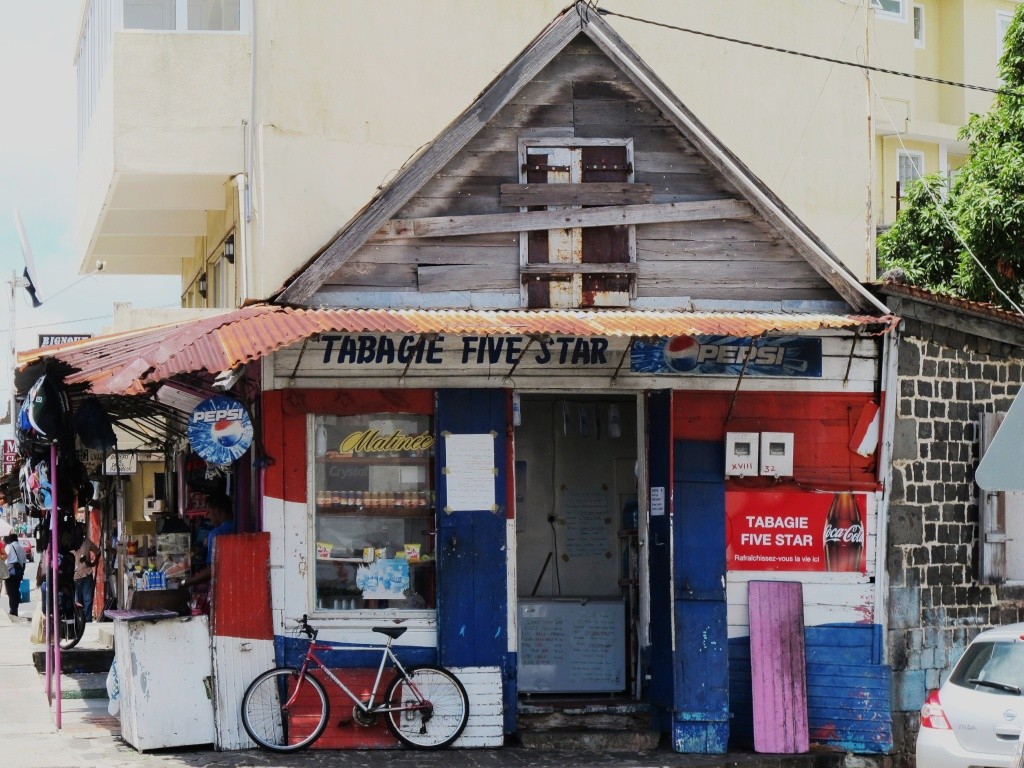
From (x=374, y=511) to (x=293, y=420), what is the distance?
3.48 feet

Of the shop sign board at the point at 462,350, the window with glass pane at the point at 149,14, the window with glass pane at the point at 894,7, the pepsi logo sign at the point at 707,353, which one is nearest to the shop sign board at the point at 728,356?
the pepsi logo sign at the point at 707,353

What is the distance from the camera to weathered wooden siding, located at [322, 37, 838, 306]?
12727 millimetres

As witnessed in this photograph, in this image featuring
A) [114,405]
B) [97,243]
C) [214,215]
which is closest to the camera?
Result: [114,405]

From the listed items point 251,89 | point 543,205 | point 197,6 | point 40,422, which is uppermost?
point 197,6

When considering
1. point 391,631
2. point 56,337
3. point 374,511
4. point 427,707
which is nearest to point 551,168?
point 374,511

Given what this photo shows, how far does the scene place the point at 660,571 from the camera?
500 inches

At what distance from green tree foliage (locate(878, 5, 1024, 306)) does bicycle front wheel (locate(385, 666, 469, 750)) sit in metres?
9.32

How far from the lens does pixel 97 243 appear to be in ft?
63.8

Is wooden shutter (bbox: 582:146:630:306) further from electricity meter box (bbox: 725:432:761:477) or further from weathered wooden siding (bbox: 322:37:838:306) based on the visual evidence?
electricity meter box (bbox: 725:432:761:477)

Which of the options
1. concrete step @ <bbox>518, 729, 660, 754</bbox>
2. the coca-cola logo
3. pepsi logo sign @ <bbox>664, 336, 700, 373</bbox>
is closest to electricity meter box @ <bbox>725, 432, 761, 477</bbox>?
pepsi logo sign @ <bbox>664, 336, 700, 373</bbox>

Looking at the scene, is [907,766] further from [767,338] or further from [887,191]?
[887,191]

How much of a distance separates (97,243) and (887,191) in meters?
17.9

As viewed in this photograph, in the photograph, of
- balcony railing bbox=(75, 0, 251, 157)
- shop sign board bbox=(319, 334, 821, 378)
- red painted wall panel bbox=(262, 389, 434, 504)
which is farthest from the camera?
balcony railing bbox=(75, 0, 251, 157)

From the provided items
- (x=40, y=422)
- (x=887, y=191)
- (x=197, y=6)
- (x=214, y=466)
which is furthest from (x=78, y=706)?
(x=887, y=191)
